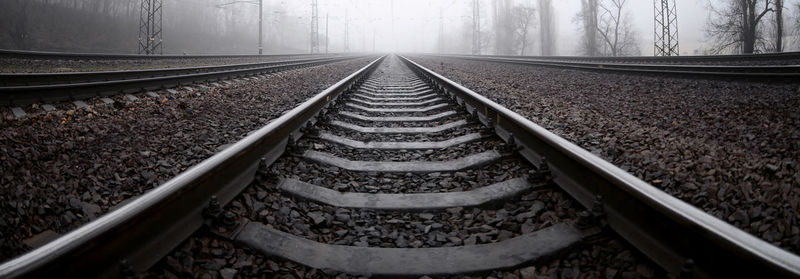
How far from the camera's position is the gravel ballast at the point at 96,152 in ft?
7.50

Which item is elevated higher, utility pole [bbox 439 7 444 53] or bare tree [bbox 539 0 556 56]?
utility pole [bbox 439 7 444 53]

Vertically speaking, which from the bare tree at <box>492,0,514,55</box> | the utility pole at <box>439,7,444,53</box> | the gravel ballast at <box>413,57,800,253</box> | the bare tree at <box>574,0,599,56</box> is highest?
the utility pole at <box>439,7,444,53</box>

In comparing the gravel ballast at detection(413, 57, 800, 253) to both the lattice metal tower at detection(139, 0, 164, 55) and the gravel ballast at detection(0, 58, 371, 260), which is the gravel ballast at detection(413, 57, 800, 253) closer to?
the gravel ballast at detection(0, 58, 371, 260)

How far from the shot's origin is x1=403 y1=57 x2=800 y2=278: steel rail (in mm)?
1291

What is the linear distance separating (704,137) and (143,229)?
4.52 m

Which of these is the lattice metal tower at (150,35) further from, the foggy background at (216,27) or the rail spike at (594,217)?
the rail spike at (594,217)

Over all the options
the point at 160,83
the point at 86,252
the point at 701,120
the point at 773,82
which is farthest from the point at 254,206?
the point at 773,82

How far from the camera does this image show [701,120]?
460 cm

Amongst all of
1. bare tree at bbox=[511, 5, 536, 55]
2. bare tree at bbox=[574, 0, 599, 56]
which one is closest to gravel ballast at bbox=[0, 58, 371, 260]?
bare tree at bbox=[574, 0, 599, 56]

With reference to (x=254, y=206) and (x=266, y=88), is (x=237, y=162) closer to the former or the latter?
(x=254, y=206)

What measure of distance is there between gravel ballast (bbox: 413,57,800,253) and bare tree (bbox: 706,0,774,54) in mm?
19109

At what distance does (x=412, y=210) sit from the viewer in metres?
2.35

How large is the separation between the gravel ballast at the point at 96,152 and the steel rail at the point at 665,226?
2.73m

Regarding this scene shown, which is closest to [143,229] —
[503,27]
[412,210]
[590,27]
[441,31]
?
[412,210]
